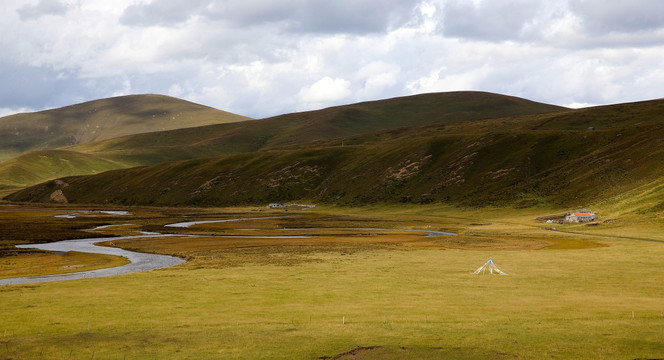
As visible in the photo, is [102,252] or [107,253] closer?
[107,253]

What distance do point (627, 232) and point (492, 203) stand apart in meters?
72.4

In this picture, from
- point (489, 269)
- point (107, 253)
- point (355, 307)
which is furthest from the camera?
point (107, 253)

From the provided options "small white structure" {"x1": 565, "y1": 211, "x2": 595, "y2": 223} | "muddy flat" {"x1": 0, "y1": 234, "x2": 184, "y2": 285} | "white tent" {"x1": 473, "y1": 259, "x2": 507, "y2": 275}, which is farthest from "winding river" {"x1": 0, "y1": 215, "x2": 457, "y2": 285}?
"white tent" {"x1": 473, "y1": 259, "x2": 507, "y2": 275}

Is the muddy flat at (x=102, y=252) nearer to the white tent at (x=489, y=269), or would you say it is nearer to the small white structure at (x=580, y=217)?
the white tent at (x=489, y=269)

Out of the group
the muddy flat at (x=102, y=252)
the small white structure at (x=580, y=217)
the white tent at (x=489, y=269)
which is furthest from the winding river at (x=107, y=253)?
the white tent at (x=489, y=269)

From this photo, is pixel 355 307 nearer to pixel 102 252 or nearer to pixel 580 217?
pixel 102 252

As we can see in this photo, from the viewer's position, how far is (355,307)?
44.1m

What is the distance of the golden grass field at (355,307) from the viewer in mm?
32719

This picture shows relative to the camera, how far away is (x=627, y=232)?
351 feet

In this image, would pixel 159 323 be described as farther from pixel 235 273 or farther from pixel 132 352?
pixel 235 273

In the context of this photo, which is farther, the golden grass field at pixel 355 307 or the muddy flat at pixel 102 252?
the muddy flat at pixel 102 252

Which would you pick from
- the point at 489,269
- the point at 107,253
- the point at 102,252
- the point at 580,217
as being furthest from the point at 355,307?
the point at 580,217

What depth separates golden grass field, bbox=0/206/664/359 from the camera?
107 feet

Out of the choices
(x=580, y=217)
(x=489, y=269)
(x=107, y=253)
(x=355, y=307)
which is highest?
(x=580, y=217)
